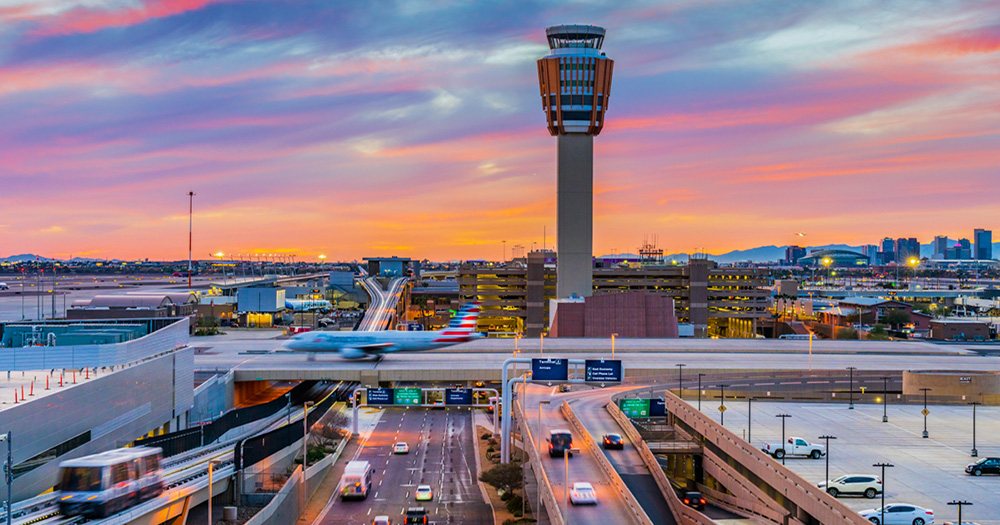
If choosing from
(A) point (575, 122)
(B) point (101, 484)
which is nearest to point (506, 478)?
(B) point (101, 484)

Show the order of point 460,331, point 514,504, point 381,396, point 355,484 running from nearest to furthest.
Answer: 1. point 514,504
2. point 355,484
3. point 381,396
4. point 460,331

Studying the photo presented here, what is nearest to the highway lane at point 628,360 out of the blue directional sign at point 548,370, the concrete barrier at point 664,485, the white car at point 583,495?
the blue directional sign at point 548,370

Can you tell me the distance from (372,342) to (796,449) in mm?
48183

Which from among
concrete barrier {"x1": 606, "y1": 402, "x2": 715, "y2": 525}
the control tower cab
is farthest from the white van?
the control tower cab

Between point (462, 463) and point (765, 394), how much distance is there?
915 inches

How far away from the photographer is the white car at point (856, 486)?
29.0m

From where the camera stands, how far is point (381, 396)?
190ft

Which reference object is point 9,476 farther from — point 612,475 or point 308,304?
point 308,304

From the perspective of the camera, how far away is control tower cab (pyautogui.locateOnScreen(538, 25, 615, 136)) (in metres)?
128

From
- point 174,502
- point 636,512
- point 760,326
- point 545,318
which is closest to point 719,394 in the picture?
point 636,512

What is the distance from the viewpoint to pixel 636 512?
97.7 ft

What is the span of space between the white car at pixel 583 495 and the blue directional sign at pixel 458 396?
26.7m

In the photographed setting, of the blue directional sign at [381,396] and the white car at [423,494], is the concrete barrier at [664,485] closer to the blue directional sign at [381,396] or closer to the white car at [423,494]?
the white car at [423,494]

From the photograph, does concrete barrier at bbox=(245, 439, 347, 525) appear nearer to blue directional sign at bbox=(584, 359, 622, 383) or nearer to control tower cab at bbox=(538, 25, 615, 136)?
blue directional sign at bbox=(584, 359, 622, 383)
